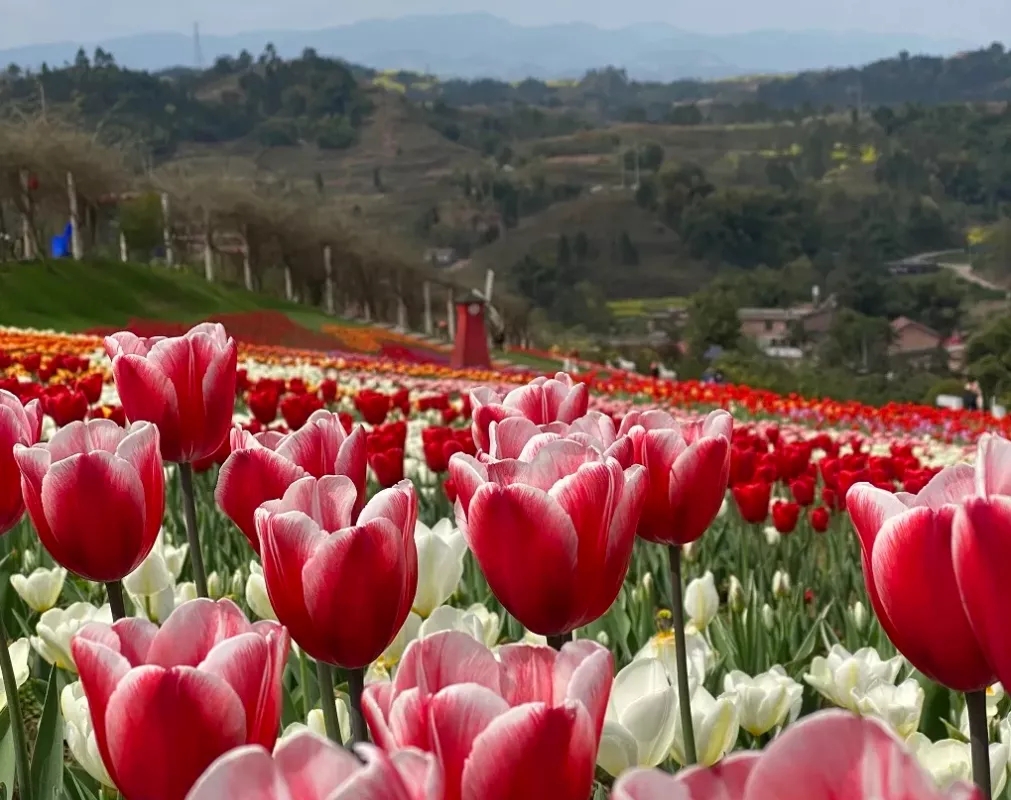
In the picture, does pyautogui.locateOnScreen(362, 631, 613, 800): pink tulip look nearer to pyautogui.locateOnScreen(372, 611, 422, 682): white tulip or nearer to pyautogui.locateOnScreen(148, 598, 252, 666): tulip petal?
pyautogui.locateOnScreen(148, 598, 252, 666): tulip petal

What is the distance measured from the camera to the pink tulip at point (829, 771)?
0.62 metres

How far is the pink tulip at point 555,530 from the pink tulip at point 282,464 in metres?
0.23

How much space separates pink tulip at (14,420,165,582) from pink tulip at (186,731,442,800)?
80 cm

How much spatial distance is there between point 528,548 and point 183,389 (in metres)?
0.83

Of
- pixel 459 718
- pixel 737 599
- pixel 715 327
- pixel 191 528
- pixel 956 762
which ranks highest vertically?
pixel 459 718

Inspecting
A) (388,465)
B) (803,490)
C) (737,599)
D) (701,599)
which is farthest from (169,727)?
(803,490)

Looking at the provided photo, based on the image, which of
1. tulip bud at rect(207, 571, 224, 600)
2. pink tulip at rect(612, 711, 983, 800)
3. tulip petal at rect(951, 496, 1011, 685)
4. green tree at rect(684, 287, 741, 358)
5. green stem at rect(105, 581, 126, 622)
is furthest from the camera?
green tree at rect(684, 287, 741, 358)

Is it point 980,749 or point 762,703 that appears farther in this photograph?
point 762,703

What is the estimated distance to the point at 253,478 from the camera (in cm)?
151

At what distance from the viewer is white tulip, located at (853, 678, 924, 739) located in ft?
5.74

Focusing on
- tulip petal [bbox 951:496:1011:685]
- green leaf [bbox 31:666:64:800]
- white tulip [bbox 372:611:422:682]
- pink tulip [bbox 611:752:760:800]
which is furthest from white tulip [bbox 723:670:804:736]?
pink tulip [bbox 611:752:760:800]

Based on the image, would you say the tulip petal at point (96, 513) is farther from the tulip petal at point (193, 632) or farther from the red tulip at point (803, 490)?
the red tulip at point (803, 490)

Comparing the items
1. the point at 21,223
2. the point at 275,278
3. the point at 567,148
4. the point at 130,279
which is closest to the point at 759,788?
the point at 130,279

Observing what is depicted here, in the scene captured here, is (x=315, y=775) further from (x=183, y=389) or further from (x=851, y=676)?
(x=851, y=676)
